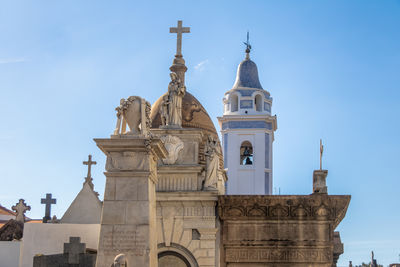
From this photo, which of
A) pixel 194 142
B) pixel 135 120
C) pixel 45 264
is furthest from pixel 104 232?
pixel 194 142

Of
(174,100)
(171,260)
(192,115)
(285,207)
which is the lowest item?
(171,260)

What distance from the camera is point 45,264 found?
1328cm

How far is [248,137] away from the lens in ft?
145

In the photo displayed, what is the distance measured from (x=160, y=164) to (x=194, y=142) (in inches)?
43.8

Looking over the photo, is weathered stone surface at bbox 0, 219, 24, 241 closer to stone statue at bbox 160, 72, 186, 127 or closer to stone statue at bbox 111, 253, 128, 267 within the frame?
stone statue at bbox 160, 72, 186, 127

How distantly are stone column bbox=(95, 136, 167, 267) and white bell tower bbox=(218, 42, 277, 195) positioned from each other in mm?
32991

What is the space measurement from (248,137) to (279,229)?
28570 millimetres

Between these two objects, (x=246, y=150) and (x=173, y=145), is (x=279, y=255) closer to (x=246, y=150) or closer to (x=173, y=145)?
(x=173, y=145)

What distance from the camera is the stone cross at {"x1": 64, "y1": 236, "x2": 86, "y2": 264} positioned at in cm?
1334

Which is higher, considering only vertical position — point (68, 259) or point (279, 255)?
point (279, 255)

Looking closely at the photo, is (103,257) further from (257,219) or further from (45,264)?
(257,219)

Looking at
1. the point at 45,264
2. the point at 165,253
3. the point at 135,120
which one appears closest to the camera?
the point at 135,120

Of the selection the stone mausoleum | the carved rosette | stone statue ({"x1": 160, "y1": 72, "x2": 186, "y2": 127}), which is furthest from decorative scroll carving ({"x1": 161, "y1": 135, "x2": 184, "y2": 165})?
the carved rosette

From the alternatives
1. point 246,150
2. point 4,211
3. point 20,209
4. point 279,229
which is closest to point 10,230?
point 20,209
